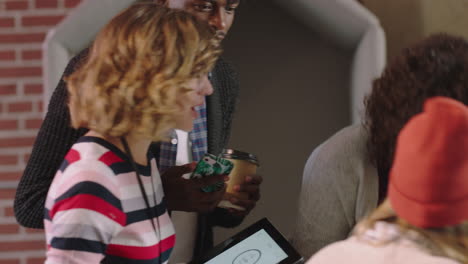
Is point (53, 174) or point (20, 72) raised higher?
point (53, 174)

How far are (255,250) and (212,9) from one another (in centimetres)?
52

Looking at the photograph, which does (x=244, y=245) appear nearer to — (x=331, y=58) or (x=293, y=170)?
(x=293, y=170)

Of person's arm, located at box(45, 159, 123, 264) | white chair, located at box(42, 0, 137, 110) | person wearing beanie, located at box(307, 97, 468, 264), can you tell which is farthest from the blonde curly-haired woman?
white chair, located at box(42, 0, 137, 110)

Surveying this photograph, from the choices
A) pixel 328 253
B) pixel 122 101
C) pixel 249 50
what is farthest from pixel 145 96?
pixel 249 50

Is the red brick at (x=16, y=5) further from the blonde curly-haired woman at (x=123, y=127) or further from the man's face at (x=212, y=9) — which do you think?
the blonde curly-haired woman at (x=123, y=127)

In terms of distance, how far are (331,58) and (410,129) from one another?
111 centimetres

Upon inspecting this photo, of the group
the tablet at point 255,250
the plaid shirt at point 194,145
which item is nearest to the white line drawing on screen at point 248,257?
the tablet at point 255,250

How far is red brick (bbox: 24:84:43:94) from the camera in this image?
6.44 ft

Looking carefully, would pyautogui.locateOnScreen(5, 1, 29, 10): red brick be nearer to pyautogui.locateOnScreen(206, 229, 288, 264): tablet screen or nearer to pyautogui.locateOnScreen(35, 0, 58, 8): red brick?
pyautogui.locateOnScreen(35, 0, 58, 8): red brick

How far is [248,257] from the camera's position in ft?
3.59

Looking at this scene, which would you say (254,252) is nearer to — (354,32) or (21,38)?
(354,32)

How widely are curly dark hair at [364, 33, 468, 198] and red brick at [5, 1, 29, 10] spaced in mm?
1381

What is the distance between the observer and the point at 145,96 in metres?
0.89

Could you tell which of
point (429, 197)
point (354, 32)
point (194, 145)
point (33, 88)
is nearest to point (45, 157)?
point (194, 145)
